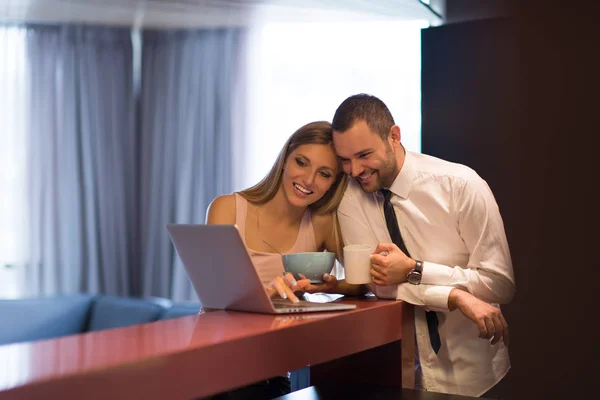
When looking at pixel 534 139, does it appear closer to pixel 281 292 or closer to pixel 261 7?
pixel 261 7

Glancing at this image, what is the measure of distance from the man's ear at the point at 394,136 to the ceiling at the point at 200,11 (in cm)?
191

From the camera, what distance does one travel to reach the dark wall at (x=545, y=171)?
313cm

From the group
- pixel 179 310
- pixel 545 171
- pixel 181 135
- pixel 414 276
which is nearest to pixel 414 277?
pixel 414 276

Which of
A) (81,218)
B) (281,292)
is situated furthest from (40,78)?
(281,292)

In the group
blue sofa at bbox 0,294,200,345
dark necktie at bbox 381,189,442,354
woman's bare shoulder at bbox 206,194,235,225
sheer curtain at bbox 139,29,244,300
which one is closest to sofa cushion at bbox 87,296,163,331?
blue sofa at bbox 0,294,200,345

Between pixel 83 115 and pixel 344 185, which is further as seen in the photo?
pixel 83 115

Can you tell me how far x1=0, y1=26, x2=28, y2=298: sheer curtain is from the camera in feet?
15.2

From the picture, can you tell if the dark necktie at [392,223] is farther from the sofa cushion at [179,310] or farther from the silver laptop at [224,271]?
the sofa cushion at [179,310]

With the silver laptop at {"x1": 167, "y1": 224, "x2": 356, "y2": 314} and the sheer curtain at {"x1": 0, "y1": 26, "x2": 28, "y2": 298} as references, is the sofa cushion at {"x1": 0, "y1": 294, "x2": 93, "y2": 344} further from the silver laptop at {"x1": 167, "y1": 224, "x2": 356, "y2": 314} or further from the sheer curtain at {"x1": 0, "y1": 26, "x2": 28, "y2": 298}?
the silver laptop at {"x1": 167, "y1": 224, "x2": 356, "y2": 314}

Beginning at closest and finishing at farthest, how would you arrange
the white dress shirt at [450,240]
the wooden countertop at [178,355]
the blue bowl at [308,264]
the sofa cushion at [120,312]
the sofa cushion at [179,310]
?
the wooden countertop at [178,355]
the blue bowl at [308,264]
the white dress shirt at [450,240]
the sofa cushion at [179,310]
the sofa cushion at [120,312]

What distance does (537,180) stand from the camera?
10.7 ft

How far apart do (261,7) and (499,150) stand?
169cm

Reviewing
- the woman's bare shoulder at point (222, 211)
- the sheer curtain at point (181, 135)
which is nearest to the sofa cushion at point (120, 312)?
the sheer curtain at point (181, 135)

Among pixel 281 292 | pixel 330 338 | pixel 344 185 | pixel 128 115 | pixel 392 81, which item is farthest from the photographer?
pixel 128 115
